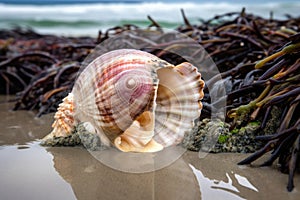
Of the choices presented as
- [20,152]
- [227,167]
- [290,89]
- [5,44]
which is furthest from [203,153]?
[5,44]

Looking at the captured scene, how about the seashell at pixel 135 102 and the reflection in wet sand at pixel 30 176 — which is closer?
the reflection in wet sand at pixel 30 176

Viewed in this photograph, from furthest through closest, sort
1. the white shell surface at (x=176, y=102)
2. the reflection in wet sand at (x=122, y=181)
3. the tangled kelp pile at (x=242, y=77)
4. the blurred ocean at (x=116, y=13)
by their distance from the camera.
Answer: the blurred ocean at (x=116, y=13)
the white shell surface at (x=176, y=102)
the tangled kelp pile at (x=242, y=77)
the reflection in wet sand at (x=122, y=181)

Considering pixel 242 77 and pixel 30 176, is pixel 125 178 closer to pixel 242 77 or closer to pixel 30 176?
pixel 30 176

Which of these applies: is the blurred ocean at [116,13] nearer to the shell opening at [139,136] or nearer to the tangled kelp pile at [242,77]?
the tangled kelp pile at [242,77]

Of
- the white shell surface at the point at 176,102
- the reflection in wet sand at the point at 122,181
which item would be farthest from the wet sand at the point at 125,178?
the white shell surface at the point at 176,102

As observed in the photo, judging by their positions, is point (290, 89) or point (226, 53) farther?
point (226, 53)

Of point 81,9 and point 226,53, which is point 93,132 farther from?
point 81,9
